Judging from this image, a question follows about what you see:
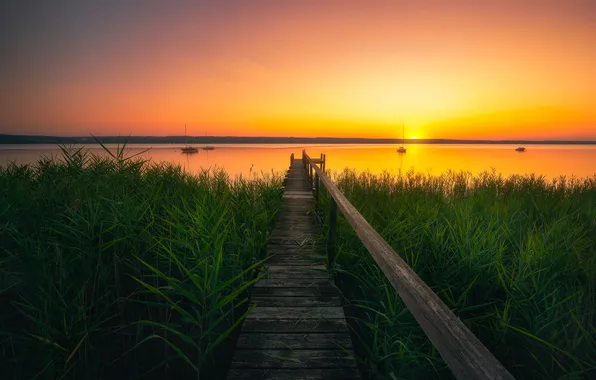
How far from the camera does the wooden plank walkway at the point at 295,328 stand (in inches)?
83.0

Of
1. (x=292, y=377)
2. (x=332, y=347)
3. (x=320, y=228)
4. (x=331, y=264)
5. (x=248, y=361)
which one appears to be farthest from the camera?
(x=320, y=228)

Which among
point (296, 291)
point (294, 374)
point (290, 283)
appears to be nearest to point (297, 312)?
point (296, 291)

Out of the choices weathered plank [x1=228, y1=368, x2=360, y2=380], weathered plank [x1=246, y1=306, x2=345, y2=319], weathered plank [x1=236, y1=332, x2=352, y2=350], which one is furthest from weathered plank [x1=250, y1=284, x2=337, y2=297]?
weathered plank [x1=228, y1=368, x2=360, y2=380]

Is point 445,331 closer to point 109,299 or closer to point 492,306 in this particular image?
point 492,306

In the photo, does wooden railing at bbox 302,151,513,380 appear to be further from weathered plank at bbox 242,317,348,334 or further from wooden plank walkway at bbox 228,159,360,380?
weathered plank at bbox 242,317,348,334

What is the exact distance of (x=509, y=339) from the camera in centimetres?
255

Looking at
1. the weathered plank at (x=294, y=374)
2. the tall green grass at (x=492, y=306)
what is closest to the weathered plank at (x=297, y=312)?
the tall green grass at (x=492, y=306)

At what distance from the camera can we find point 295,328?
2.58 m

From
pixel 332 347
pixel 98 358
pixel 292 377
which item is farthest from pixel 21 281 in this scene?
pixel 332 347

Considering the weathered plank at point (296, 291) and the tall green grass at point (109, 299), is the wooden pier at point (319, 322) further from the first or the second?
the tall green grass at point (109, 299)

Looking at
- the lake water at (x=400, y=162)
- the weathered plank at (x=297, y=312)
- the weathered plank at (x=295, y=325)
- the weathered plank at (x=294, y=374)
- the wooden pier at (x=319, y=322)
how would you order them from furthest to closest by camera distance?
the lake water at (x=400, y=162), the weathered plank at (x=297, y=312), the weathered plank at (x=295, y=325), the weathered plank at (x=294, y=374), the wooden pier at (x=319, y=322)

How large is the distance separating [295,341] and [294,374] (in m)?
0.35

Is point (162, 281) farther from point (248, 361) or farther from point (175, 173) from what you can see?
point (175, 173)

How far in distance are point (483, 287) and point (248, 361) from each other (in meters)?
2.50
